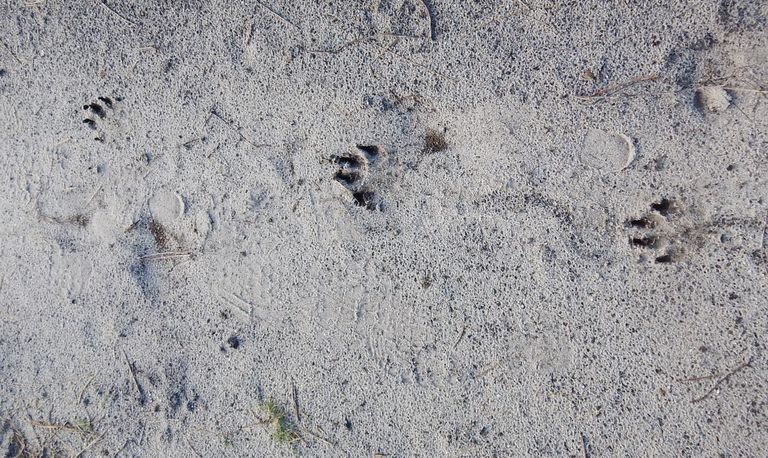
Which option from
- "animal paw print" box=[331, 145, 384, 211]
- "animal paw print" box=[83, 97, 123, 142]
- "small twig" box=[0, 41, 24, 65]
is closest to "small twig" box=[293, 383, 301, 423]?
"animal paw print" box=[331, 145, 384, 211]

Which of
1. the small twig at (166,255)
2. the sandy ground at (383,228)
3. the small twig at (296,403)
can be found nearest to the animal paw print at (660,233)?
the sandy ground at (383,228)

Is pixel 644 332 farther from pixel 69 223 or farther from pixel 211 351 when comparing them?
pixel 69 223

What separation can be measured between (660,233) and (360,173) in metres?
1.16

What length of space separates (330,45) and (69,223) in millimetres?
1368

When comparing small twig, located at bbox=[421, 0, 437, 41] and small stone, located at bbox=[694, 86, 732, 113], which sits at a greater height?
small twig, located at bbox=[421, 0, 437, 41]

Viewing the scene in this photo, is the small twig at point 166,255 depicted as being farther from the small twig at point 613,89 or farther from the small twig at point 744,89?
the small twig at point 744,89

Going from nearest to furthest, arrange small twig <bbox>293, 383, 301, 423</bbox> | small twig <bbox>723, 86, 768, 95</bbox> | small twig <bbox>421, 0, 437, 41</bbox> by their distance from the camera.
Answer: small twig <bbox>723, 86, 768, 95</bbox> < small twig <bbox>421, 0, 437, 41</bbox> < small twig <bbox>293, 383, 301, 423</bbox>

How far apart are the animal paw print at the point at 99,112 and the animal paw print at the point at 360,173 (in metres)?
0.98

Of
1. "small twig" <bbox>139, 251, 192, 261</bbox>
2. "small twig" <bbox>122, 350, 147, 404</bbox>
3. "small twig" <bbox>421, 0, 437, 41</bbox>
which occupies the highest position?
"small twig" <bbox>421, 0, 437, 41</bbox>

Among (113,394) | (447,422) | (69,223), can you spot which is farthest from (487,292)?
(69,223)

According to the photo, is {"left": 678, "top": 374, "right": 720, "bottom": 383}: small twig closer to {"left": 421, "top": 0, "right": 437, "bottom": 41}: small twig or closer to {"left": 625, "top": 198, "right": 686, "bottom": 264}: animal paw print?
{"left": 625, "top": 198, "right": 686, "bottom": 264}: animal paw print

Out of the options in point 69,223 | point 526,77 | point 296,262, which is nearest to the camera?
point 526,77

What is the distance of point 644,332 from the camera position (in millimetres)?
1756

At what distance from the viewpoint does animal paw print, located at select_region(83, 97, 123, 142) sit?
199cm
